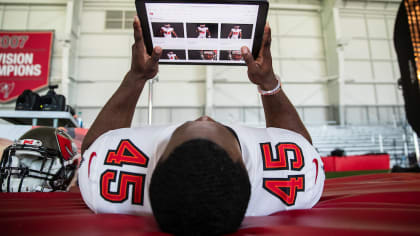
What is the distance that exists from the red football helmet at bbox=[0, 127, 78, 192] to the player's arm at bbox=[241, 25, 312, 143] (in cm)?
112

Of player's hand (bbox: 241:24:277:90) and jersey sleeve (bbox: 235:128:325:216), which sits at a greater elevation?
player's hand (bbox: 241:24:277:90)

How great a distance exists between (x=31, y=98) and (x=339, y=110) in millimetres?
10737

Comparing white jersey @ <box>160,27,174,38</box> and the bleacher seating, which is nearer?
white jersey @ <box>160,27,174,38</box>

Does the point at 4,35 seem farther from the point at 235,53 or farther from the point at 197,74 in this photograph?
the point at 235,53

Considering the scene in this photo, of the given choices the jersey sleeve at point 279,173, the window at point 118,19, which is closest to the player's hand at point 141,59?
the jersey sleeve at point 279,173

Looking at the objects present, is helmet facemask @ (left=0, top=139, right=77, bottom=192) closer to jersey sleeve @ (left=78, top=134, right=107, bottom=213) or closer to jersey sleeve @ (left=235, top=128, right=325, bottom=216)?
jersey sleeve @ (left=78, top=134, right=107, bottom=213)

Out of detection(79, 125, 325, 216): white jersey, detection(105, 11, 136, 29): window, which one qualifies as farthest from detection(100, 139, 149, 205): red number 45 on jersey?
detection(105, 11, 136, 29): window

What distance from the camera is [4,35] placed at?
9883 millimetres

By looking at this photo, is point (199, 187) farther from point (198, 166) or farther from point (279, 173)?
point (279, 173)

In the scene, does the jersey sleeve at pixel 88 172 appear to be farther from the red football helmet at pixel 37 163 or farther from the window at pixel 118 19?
the window at pixel 118 19

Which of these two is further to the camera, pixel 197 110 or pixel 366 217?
pixel 197 110

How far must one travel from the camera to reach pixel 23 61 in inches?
381

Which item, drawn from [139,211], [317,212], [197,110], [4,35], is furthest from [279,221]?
[4,35]

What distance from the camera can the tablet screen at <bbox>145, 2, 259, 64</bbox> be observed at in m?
1.02
